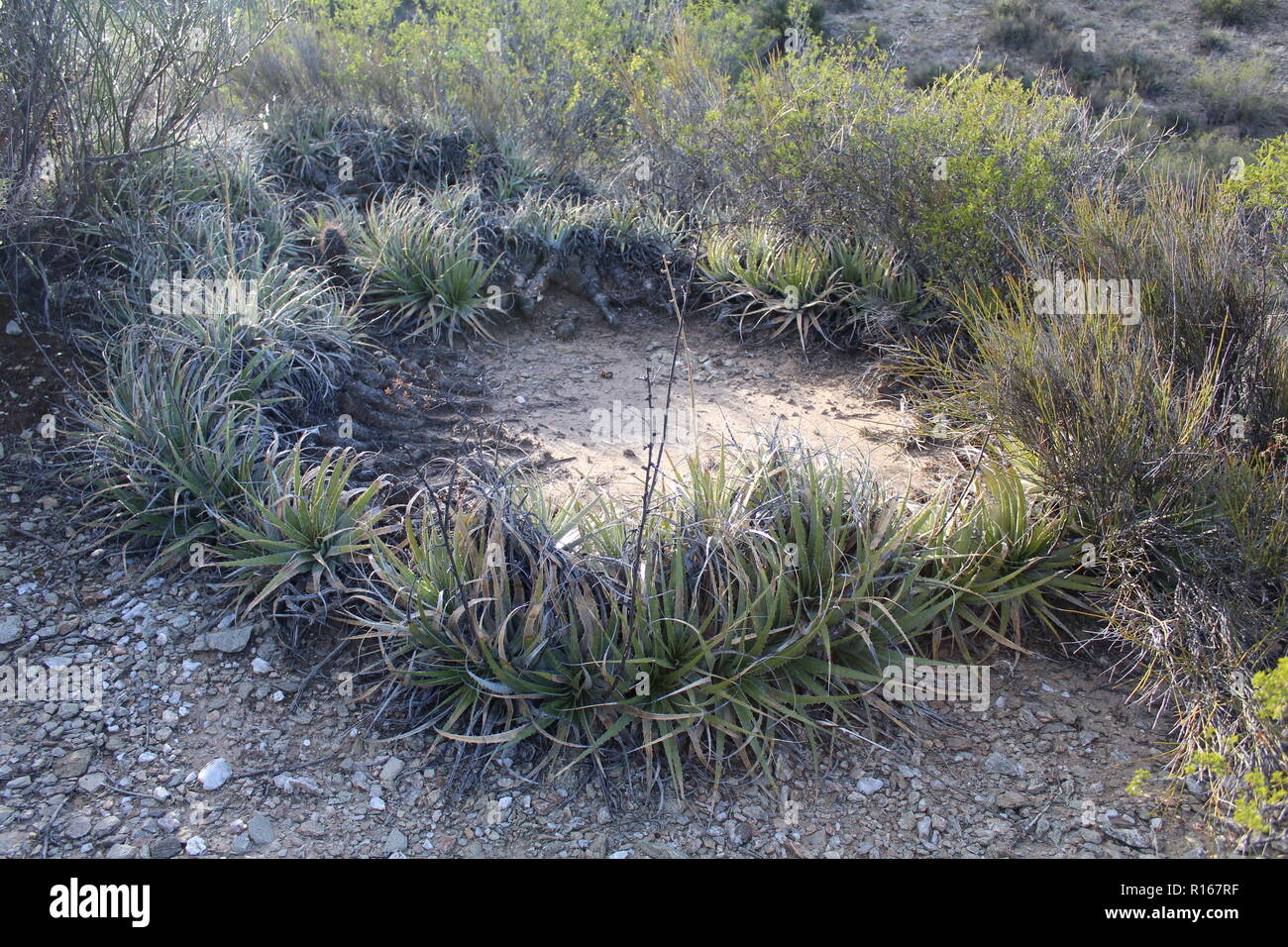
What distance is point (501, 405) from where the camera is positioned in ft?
16.8

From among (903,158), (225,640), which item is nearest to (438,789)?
(225,640)

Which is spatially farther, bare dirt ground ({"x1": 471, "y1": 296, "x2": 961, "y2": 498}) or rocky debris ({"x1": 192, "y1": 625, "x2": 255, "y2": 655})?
bare dirt ground ({"x1": 471, "y1": 296, "x2": 961, "y2": 498})

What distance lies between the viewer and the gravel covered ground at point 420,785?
2826mm

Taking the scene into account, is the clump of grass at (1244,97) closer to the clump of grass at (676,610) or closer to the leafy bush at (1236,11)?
the leafy bush at (1236,11)

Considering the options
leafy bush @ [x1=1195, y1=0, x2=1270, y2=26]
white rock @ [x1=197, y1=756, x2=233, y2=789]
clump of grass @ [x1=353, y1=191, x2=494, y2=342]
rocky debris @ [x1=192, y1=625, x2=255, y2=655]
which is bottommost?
white rock @ [x1=197, y1=756, x2=233, y2=789]

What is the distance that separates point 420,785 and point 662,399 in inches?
109

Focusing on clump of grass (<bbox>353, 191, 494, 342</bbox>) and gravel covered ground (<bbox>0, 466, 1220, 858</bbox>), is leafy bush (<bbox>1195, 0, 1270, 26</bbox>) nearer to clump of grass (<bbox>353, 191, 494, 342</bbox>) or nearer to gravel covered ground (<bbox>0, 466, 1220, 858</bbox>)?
clump of grass (<bbox>353, 191, 494, 342</bbox>)

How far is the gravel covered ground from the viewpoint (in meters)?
2.83

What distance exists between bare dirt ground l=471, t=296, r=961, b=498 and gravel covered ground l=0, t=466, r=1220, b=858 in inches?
49.6

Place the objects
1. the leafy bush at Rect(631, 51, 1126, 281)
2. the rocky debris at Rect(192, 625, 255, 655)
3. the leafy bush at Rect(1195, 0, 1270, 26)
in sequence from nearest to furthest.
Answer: the rocky debris at Rect(192, 625, 255, 655) < the leafy bush at Rect(631, 51, 1126, 281) < the leafy bush at Rect(1195, 0, 1270, 26)

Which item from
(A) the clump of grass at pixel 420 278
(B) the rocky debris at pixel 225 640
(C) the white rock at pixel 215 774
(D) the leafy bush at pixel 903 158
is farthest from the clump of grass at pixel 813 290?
(C) the white rock at pixel 215 774

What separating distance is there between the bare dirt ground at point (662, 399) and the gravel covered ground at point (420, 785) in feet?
4.13

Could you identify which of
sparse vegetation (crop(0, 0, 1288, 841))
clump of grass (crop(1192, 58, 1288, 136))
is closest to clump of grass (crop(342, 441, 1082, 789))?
sparse vegetation (crop(0, 0, 1288, 841))

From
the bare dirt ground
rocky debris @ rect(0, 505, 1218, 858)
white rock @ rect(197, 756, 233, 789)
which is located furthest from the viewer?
the bare dirt ground
